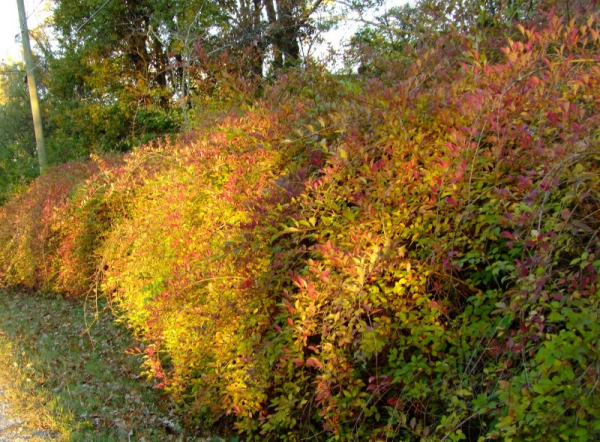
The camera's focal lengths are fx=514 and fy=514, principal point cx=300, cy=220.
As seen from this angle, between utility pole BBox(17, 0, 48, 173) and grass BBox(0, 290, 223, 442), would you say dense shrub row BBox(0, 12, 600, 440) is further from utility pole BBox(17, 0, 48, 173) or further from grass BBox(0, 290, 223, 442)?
utility pole BBox(17, 0, 48, 173)

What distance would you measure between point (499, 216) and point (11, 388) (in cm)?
496

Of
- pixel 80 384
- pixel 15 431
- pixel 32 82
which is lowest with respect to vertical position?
pixel 80 384

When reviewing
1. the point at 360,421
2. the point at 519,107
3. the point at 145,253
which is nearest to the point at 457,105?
the point at 519,107

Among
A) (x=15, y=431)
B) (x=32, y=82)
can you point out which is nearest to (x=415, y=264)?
(x=15, y=431)

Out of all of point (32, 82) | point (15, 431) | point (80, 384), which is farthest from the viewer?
point (32, 82)

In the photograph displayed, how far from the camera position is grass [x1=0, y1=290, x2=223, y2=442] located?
4504 millimetres

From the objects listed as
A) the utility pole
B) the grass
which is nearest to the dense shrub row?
the grass

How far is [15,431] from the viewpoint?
423 centimetres

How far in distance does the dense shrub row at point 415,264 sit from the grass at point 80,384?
1.59ft

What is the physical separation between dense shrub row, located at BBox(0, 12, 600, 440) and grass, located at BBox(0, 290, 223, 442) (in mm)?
486

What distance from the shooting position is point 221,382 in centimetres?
435

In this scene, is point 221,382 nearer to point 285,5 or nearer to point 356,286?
point 356,286

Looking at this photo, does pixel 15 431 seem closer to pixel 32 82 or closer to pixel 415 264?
pixel 415 264

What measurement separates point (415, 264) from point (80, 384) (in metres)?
4.20
